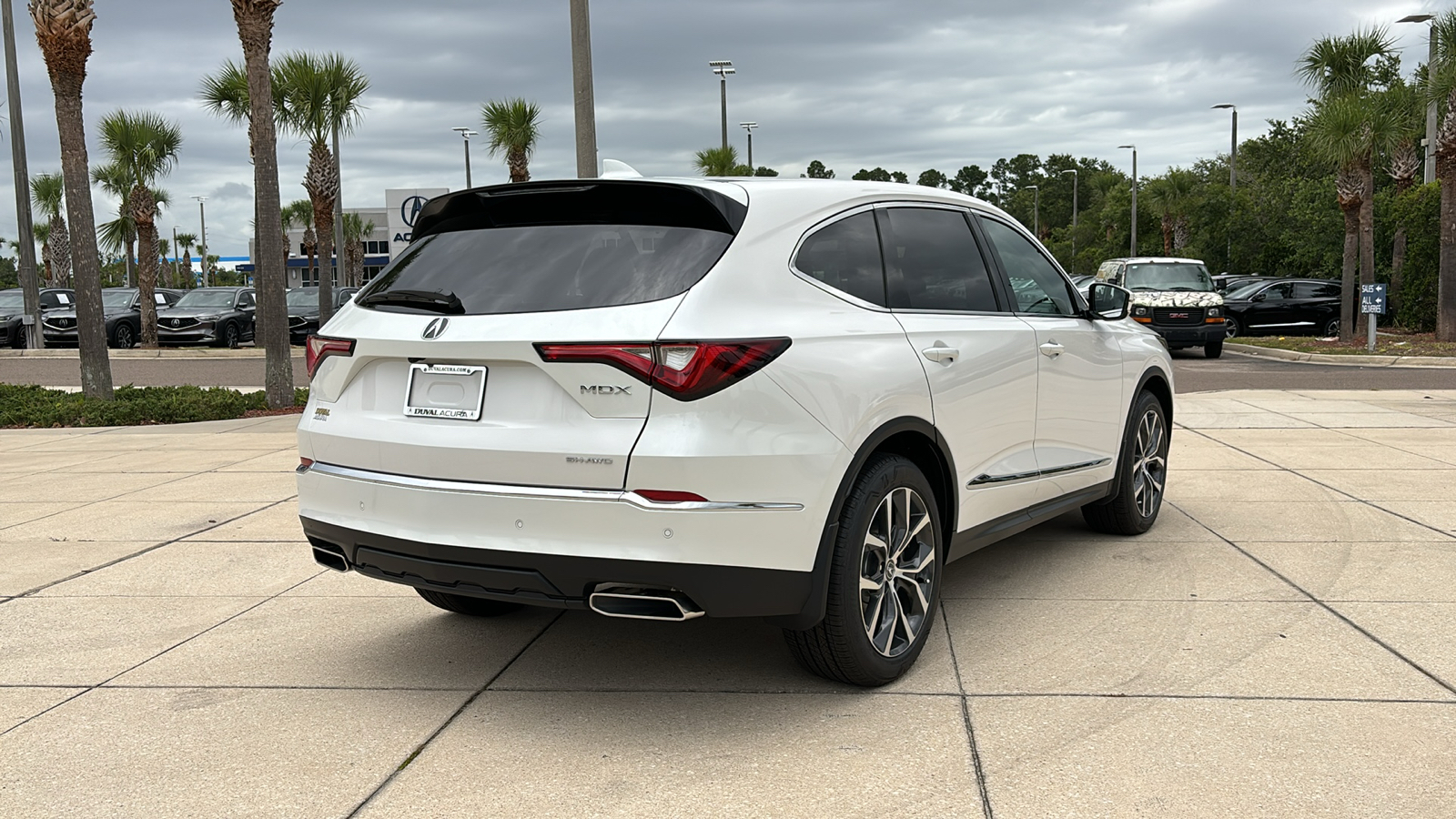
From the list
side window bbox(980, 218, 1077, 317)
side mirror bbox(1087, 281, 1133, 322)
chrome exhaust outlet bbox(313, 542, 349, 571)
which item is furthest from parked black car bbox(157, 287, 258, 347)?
chrome exhaust outlet bbox(313, 542, 349, 571)

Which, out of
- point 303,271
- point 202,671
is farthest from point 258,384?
point 303,271

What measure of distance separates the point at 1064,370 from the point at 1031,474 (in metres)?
0.58

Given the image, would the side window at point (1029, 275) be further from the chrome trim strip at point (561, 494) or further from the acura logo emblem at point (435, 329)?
the acura logo emblem at point (435, 329)

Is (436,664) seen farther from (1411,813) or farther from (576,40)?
(576,40)

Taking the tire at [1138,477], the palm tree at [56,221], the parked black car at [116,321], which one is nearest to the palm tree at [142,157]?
the parked black car at [116,321]

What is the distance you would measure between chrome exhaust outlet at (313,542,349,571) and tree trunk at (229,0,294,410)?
35.1 ft

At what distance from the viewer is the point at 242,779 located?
3525 millimetres

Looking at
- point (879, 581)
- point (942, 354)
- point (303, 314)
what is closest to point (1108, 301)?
point (942, 354)

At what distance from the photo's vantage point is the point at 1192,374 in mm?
19359

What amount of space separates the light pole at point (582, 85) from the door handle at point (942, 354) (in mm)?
8285

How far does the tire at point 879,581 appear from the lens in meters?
3.89

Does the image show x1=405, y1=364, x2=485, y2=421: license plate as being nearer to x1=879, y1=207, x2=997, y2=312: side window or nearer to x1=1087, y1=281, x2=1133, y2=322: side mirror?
x1=879, y1=207, x2=997, y2=312: side window

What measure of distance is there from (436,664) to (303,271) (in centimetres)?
12583

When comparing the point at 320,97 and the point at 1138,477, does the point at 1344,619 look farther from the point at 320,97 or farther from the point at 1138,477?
the point at 320,97
